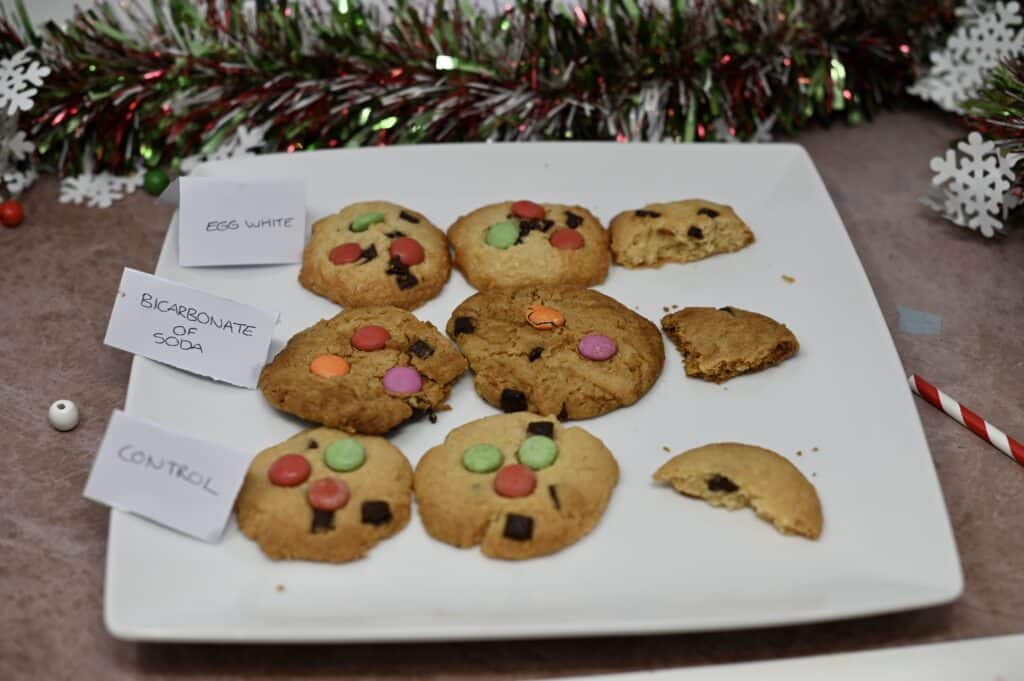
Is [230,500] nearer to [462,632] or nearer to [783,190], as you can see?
[462,632]

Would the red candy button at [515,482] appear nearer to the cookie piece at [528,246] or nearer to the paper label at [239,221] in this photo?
the cookie piece at [528,246]

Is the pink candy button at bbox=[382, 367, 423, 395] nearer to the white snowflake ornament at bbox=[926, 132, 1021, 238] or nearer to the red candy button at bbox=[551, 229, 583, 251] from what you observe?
the red candy button at bbox=[551, 229, 583, 251]

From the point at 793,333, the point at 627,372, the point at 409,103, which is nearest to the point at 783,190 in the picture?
the point at 793,333

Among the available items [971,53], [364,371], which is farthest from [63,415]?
[971,53]

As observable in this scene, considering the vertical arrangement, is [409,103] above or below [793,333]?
above

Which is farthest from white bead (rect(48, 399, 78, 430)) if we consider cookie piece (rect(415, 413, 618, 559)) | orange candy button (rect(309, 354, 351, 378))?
cookie piece (rect(415, 413, 618, 559))
